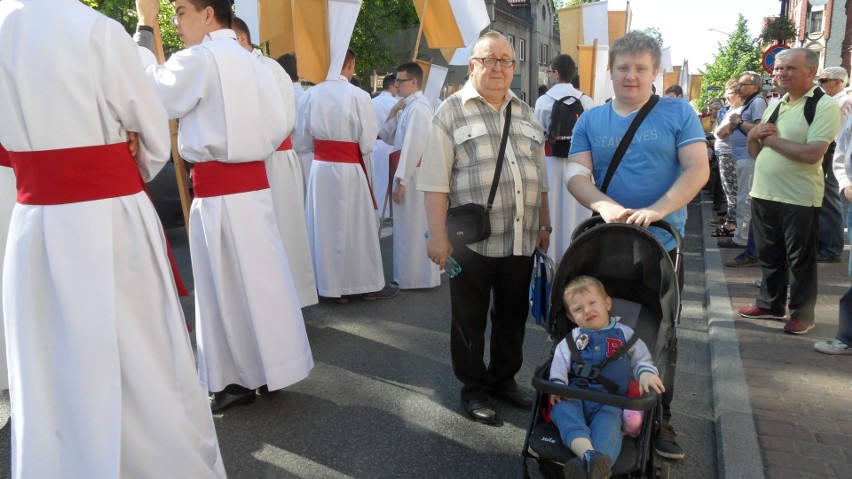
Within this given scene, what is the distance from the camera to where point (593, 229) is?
3.06m

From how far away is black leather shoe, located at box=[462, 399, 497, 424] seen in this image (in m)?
3.80

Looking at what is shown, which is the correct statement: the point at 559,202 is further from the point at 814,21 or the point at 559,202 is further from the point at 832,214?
the point at 814,21

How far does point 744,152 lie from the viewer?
848 centimetres

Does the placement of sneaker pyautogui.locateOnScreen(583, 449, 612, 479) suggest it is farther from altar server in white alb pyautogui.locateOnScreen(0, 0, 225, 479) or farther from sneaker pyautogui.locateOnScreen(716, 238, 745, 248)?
sneaker pyautogui.locateOnScreen(716, 238, 745, 248)

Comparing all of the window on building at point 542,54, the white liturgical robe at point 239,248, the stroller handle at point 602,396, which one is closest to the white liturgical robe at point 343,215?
the white liturgical robe at point 239,248

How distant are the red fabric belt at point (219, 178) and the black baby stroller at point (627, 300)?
1.87 meters

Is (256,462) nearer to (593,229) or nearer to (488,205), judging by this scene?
(488,205)

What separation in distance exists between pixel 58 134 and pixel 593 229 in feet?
7.20

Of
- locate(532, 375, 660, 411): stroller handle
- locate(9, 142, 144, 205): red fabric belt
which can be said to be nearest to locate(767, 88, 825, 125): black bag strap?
locate(532, 375, 660, 411): stroller handle

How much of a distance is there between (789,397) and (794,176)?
1.85 meters

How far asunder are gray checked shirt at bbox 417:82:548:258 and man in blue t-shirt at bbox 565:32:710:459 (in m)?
0.35

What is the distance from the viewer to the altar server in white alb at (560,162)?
21.2 feet

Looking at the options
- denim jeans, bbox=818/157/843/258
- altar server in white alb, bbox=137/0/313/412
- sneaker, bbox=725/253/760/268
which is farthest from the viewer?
sneaker, bbox=725/253/760/268

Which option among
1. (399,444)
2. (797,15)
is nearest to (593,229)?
(399,444)
